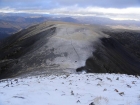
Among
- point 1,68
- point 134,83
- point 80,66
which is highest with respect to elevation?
point 134,83

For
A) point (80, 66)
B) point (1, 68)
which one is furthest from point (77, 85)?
point (1, 68)

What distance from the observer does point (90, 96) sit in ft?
38.6

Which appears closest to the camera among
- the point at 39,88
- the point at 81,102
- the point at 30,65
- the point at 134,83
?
the point at 81,102

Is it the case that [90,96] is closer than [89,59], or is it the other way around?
[90,96]

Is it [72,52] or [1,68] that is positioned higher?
[72,52]

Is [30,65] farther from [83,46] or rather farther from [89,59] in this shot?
[83,46]

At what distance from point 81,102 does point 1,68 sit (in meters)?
Answer: 46.7

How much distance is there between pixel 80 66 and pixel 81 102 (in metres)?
31.9

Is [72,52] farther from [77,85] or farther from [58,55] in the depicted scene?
[77,85]

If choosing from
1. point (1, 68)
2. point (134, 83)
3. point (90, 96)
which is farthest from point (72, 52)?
point (90, 96)

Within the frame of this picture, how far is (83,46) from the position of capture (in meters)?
58.8

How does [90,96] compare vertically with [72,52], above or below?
above

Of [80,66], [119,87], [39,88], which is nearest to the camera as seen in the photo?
[39,88]

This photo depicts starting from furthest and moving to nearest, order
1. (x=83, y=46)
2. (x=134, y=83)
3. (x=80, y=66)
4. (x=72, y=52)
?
(x=83, y=46) → (x=72, y=52) → (x=80, y=66) → (x=134, y=83)
